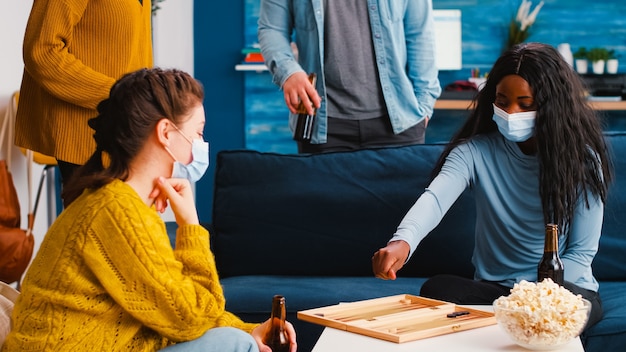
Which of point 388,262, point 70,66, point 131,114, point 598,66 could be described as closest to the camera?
point 131,114

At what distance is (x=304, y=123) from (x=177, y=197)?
48.8 inches

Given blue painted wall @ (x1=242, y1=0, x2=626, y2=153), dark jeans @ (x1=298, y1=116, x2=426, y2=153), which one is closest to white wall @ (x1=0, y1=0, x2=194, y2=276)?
dark jeans @ (x1=298, y1=116, x2=426, y2=153)

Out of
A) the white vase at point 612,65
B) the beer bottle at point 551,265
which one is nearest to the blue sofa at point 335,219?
the beer bottle at point 551,265

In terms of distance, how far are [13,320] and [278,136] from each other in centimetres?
491

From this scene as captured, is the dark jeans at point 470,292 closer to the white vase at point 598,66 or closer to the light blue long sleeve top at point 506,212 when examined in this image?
the light blue long sleeve top at point 506,212

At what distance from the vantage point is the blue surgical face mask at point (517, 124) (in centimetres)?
226

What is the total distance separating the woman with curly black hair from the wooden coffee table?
1.57 feet

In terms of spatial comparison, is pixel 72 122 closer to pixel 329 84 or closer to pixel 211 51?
pixel 329 84

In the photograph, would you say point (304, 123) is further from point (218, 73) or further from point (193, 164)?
point (218, 73)

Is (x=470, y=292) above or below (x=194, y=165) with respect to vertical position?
below

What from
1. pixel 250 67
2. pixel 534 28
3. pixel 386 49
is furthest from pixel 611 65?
pixel 386 49

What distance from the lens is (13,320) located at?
169 cm

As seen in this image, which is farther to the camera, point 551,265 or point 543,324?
point 551,265

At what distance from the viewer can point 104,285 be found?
5.22ft
